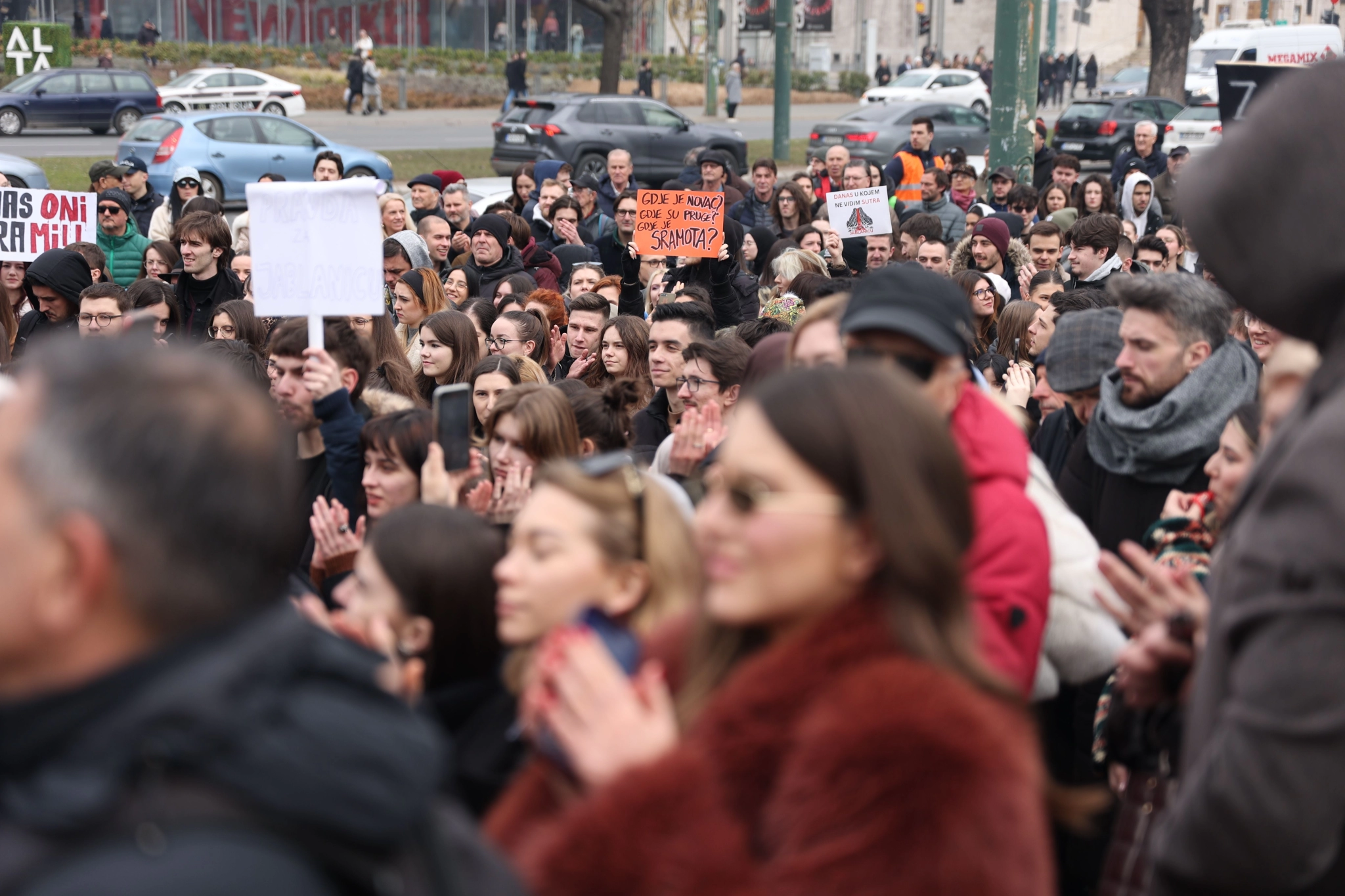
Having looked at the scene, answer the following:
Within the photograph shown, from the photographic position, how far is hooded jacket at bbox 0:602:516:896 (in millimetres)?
1212

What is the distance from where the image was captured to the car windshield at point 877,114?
26.9 meters

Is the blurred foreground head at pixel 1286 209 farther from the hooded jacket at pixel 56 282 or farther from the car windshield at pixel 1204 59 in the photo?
the car windshield at pixel 1204 59

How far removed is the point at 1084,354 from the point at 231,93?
31233 millimetres

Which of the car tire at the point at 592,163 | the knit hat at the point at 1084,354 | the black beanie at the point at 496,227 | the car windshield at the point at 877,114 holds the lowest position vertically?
the knit hat at the point at 1084,354

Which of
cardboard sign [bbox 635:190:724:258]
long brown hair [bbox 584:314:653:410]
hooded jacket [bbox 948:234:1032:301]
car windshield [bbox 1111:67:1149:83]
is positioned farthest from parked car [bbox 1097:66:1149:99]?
long brown hair [bbox 584:314:653:410]

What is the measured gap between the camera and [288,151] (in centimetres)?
2170

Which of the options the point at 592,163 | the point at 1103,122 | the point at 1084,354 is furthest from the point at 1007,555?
the point at 1103,122

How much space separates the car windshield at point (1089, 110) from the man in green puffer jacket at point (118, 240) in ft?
70.1

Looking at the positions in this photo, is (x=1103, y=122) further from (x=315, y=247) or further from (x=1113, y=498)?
(x=1113, y=498)

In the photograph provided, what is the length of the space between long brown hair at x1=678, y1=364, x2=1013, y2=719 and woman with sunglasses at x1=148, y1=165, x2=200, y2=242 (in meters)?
12.3

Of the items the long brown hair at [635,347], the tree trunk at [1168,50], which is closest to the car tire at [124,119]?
the tree trunk at [1168,50]

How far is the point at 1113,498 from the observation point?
171 inches

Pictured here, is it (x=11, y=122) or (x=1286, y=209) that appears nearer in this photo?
(x=1286, y=209)

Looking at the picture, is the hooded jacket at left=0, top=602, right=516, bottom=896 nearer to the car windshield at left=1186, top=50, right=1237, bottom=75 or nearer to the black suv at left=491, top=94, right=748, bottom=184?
the black suv at left=491, top=94, right=748, bottom=184
